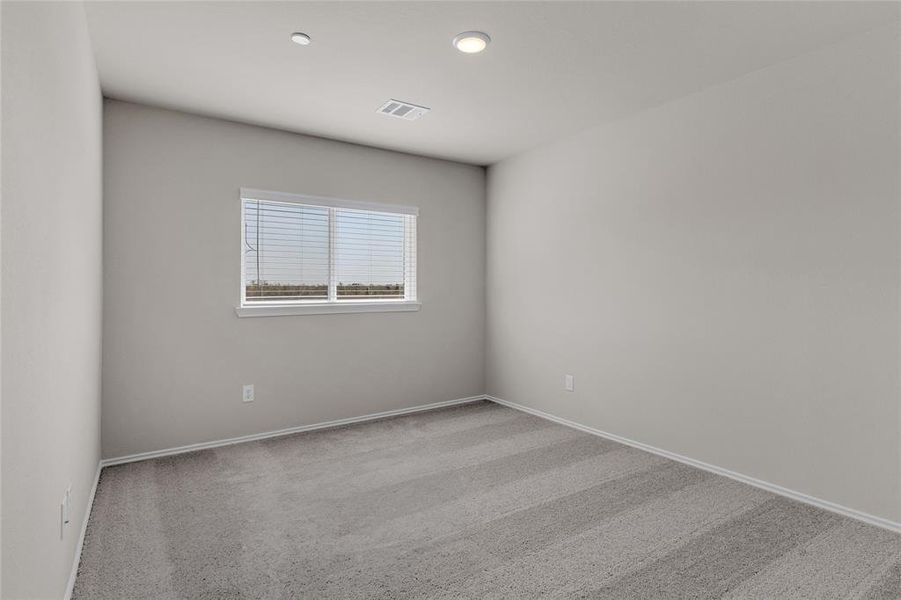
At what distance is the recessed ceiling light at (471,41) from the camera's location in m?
2.42

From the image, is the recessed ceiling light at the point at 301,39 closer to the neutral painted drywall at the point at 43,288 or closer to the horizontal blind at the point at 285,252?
the neutral painted drywall at the point at 43,288

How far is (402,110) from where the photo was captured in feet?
11.3

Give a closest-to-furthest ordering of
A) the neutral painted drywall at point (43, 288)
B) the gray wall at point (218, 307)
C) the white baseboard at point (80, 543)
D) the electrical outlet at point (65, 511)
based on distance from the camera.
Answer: the neutral painted drywall at point (43, 288)
the electrical outlet at point (65, 511)
the white baseboard at point (80, 543)
the gray wall at point (218, 307)

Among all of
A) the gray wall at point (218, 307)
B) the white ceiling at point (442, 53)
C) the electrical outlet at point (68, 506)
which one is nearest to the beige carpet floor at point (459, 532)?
the electrical outlet at point (68, 506)

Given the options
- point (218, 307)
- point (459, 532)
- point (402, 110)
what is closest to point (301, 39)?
point (402, 110)

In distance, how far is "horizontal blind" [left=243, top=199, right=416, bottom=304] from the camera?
3.80m

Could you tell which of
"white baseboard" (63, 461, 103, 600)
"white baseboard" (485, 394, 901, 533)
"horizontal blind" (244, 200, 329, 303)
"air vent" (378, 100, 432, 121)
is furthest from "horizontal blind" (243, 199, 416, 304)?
"white baseboard" (485, 394, 901, 533)

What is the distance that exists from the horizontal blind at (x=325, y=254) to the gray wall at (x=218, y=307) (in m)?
0.13

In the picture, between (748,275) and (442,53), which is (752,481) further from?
(442,53)

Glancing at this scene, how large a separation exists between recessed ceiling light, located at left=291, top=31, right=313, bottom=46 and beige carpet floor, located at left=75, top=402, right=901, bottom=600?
95.5 inches

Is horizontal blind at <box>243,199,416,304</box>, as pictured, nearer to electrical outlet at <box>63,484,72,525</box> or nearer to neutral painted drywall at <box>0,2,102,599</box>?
neutral painted drywall at <box>0,2,102,599</box>

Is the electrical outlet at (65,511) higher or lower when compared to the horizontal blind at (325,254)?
lower

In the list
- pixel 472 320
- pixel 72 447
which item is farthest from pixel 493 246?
pixel 72 447

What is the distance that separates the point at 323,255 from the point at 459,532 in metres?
2.56
